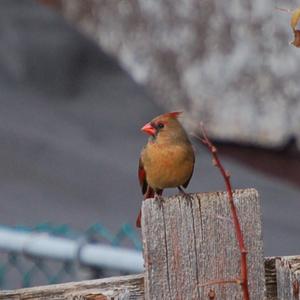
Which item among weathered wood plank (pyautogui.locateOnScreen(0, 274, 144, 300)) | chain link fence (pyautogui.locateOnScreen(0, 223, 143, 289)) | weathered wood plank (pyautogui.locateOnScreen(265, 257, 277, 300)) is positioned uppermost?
chain link fence (pyautogui.locateOnScreen(0, 223, 143, 289))

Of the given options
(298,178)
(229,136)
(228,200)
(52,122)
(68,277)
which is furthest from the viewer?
(229,136)

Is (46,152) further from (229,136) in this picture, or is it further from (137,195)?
(229,136)

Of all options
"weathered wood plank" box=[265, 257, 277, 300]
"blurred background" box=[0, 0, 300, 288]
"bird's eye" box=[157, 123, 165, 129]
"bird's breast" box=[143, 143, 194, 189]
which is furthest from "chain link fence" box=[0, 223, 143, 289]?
"weathered wood plank" box=[265, 257, 277, 300]

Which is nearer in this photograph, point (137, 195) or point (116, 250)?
point (116, 250)

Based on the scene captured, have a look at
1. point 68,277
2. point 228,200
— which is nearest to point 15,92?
point 68,277

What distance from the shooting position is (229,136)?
7.18m

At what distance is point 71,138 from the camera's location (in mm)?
5156

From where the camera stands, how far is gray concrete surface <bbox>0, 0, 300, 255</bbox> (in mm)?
4770

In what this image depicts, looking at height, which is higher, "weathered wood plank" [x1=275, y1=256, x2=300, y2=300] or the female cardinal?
the female cardinal

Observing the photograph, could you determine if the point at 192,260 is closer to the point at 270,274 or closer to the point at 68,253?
the point at 270,274

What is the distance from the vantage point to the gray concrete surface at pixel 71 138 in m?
4.77

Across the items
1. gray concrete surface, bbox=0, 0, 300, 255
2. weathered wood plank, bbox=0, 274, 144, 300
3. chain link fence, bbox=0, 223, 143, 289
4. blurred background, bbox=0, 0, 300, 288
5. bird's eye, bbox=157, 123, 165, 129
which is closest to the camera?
weathered wood plank, bbox=0, 274, 144, 300

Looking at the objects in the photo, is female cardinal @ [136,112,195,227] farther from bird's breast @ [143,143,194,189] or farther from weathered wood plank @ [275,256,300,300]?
weathered wood plank @ [275,256,300,300]

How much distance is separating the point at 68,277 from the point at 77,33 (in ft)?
4.86
